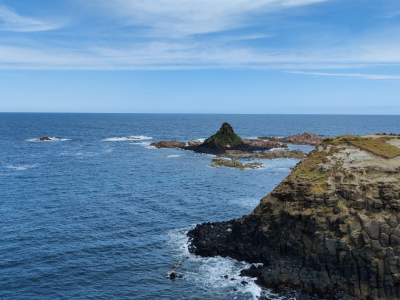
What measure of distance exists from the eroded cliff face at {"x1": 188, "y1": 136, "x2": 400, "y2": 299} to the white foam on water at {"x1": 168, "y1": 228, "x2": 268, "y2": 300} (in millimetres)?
1036

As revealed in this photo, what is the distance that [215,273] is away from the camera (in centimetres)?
3055

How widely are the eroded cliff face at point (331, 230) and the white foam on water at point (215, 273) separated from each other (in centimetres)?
104

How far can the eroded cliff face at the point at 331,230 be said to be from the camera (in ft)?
84.8

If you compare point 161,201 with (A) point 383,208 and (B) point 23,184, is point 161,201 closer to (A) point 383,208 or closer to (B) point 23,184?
(B) point 23,184

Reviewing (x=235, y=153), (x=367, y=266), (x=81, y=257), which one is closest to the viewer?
(x=367, y=266)

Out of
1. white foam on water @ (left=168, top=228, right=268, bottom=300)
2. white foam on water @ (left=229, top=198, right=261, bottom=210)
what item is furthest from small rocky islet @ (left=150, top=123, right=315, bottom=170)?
white foam on water @ (left=168, top=228, right=268, bottom=300)

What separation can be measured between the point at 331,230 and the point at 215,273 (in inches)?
452

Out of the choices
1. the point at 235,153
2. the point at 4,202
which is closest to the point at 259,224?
the point at 4,202

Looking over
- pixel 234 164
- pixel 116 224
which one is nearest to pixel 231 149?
pixel 234 164

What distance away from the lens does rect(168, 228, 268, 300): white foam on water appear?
90.7ft

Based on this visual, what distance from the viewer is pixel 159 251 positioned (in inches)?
1387

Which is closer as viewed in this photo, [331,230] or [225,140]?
[331,230]

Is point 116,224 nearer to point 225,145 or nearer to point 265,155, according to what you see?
point 265,155

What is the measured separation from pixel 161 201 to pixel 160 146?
63.6m
